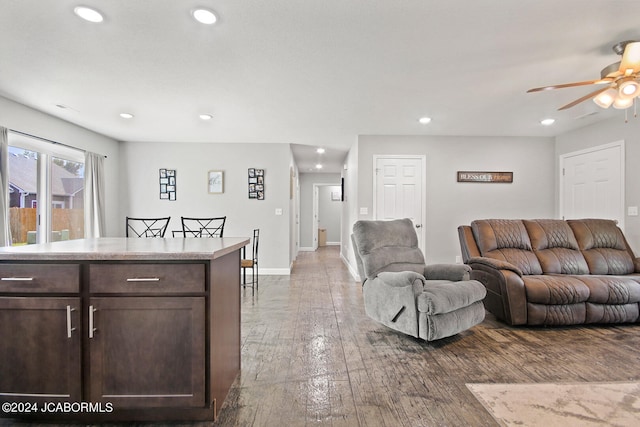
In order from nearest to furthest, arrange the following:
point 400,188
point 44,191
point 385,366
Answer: point 385,366
point 44,191
point 400,188

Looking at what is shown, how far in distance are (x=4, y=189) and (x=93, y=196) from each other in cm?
153

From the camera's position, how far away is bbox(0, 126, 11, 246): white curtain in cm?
347

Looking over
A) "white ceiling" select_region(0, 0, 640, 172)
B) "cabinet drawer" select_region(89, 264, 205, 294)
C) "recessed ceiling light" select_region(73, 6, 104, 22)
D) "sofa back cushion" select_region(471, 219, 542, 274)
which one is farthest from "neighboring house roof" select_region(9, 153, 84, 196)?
"sofa back cushion" select_region(471, 219, 542, 274)

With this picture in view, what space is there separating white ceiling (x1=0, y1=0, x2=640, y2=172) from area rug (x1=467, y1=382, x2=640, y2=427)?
237 centimetres

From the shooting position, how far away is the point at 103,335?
157 centimetres

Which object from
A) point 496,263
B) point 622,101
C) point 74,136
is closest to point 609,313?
point 496,263

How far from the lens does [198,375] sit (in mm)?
1574

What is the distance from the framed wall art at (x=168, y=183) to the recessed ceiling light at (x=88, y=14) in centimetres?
392

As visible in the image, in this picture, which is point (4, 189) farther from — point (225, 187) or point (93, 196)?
point (225, 187)

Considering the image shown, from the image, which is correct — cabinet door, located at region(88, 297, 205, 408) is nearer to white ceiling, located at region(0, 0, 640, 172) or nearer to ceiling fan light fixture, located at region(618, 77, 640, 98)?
white ceiling, located at region(0, 0, 640, 172)

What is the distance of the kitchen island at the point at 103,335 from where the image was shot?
155 cm

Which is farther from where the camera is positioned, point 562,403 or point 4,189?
point 4,189

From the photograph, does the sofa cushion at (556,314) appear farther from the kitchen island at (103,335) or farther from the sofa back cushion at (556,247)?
the kitchen island at (103,335)

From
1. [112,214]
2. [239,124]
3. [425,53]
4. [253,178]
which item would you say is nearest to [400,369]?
[425,53]
